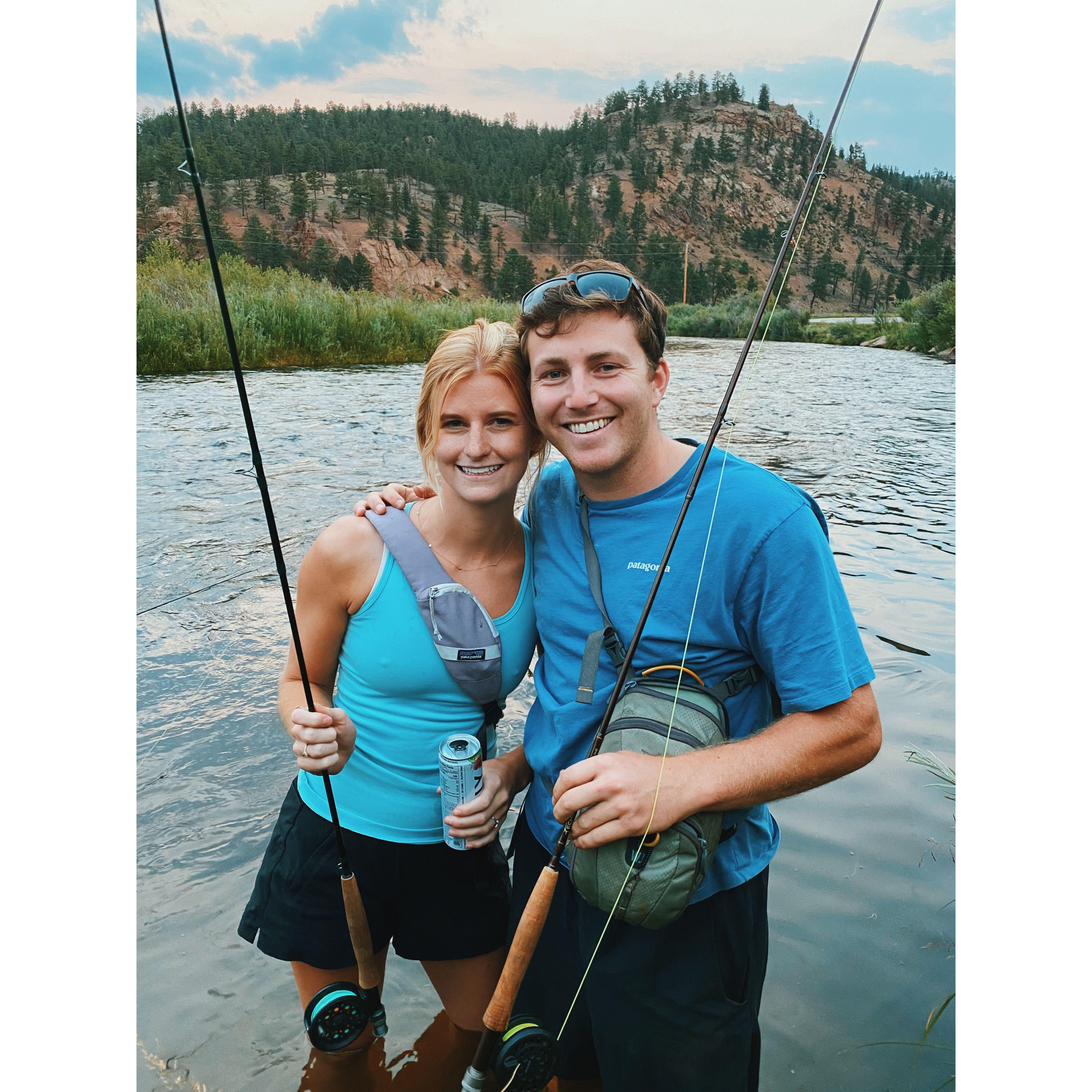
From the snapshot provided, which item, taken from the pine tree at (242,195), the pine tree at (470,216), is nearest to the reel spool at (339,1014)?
the pine tree at (242,195)

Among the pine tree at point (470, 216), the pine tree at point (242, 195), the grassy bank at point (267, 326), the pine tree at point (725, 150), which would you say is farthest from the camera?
the pine tree at point (725, 150)

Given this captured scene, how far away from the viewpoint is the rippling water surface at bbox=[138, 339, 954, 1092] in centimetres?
266

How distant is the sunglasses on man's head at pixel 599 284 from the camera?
1775 mm

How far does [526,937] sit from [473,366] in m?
1.28

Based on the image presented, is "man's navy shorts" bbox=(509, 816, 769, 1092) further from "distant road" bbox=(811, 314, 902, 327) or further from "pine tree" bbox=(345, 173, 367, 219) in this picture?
"pine tree" bbox=(345, 173, 367, 219)

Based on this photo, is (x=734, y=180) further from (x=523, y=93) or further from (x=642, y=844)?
A: (x=642, y=844)

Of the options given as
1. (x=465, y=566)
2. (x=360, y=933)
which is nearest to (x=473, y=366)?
(x=465, y=566)

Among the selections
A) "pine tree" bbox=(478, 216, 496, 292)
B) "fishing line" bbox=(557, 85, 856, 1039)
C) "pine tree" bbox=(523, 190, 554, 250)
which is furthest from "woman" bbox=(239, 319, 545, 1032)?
"pine tree" bbox=(523, 190, 554, 250)

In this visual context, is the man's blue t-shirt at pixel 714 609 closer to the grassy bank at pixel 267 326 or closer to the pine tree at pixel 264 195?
the grassy bank at pixel 267 326

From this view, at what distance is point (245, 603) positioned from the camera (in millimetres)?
6523

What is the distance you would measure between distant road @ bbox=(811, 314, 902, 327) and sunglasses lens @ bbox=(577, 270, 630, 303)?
29.3 meters

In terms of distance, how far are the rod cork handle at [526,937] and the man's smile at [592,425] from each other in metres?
0.94
